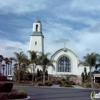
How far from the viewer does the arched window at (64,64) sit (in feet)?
187

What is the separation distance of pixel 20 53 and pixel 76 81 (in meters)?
13.6

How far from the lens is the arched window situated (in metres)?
57.0

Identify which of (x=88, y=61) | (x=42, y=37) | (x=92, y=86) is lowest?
(x=92, y=86)

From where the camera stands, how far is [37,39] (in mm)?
61094

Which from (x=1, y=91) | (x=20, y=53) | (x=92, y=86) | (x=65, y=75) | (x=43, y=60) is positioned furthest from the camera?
(x=65, y=75)

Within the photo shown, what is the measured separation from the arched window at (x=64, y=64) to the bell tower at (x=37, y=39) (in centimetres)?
622

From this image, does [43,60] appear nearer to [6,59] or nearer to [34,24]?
[34,24]

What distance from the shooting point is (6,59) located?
73.8m

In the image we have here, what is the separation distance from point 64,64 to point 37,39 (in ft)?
31.9

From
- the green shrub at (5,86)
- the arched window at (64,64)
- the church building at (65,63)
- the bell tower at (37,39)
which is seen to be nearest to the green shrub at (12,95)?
the green shrub at (5,86)

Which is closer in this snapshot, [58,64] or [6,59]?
[58,64]

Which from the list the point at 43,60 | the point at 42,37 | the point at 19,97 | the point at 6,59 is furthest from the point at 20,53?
the point at 19,97

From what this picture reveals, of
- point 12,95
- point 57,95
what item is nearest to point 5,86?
point 12,95

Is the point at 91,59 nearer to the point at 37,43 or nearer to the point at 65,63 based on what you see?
the point at 65,63
